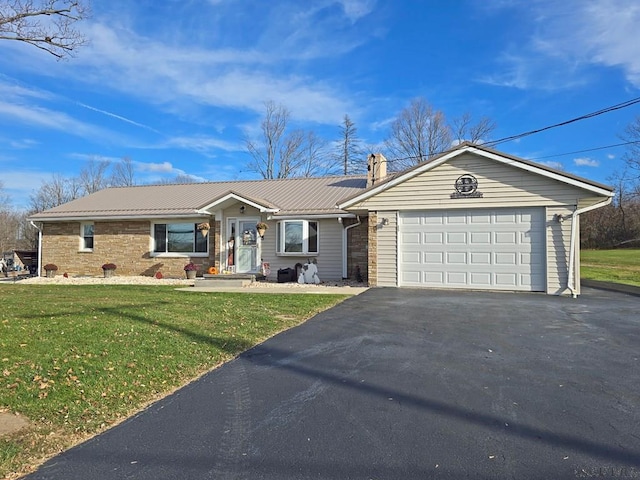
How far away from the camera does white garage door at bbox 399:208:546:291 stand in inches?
487

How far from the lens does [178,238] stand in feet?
59.9

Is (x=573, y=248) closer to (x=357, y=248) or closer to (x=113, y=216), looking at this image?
(x=357, y=248)

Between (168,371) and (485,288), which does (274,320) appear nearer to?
(168,371)

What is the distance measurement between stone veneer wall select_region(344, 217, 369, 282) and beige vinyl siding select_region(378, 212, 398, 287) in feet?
5.74

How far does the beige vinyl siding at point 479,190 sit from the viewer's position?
1213 centimetres

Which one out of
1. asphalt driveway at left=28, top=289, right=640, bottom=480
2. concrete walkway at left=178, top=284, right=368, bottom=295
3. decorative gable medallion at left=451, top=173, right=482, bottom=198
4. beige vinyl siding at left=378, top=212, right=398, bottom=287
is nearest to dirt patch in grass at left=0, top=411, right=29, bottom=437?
asphalt driveway at left=28, top=289, right=640, bottom=480

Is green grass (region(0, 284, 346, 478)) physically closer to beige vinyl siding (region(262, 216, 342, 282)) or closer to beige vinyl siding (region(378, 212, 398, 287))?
beige vinyl siding (region(378, 212, 398, 287))

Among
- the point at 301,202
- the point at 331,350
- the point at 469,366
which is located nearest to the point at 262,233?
the point at 301,202

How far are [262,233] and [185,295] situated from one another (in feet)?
16.0

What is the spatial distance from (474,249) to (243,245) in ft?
27.5

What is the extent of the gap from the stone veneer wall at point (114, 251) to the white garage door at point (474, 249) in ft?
24.8

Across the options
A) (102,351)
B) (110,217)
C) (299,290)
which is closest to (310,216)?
(299,290)

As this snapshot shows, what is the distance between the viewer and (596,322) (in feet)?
26.8

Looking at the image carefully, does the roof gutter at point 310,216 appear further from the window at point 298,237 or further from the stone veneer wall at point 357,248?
the stone veneer wall at point 357,248
